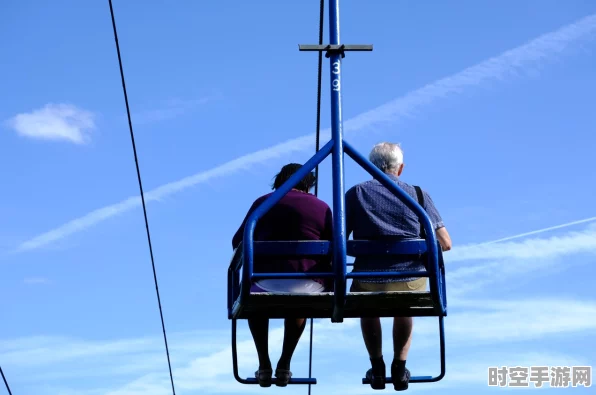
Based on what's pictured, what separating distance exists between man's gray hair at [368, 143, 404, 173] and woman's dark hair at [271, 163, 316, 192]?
1.18ft

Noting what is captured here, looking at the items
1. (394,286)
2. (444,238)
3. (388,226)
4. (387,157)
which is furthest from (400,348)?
(387,157)

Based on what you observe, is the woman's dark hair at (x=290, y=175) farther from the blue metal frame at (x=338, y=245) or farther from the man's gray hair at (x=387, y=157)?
the man's gray hair at (x=387, y=157)

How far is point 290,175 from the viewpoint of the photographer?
6.18 meters

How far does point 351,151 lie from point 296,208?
426 millimetres

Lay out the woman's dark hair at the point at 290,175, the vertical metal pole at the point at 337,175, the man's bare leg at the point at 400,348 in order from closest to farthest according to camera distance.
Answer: the vertical metal pole at the point at 337,175 < the woman's dark hair at the point at 290,175 < the man's bare leg at the point at 400,348

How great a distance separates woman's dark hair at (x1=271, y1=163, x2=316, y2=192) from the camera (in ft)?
20.0

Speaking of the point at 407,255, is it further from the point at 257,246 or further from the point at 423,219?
the point at 257,246

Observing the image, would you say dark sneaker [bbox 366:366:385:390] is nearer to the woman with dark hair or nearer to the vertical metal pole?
the vertical metal pole

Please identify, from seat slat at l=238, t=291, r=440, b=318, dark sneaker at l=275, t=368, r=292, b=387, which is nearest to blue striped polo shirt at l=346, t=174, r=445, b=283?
seat slat at l=238, t=291, r=440, b=318

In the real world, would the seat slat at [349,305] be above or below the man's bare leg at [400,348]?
above

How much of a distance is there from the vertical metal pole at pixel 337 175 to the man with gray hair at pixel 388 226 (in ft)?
0.59

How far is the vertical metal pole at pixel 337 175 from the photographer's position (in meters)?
5.65

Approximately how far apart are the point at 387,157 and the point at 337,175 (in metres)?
0.40

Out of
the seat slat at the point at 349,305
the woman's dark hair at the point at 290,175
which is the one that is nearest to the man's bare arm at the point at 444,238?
the seat slat at the point at 349,305
